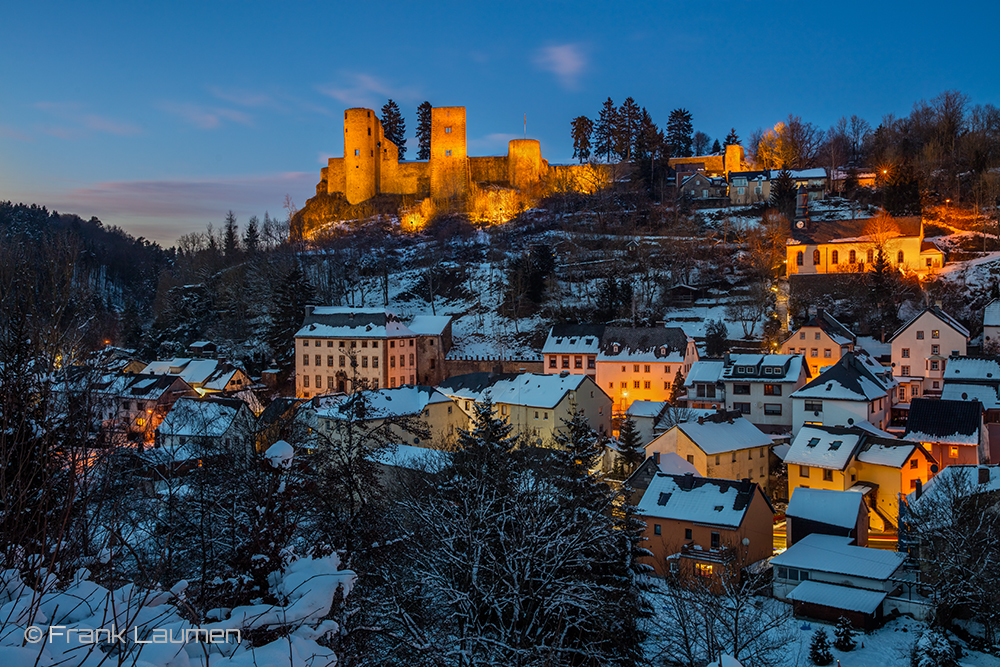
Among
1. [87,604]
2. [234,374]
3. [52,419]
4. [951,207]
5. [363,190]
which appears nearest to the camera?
[87,604]

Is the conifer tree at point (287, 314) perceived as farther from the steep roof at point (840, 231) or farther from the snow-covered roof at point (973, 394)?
the snow-covered roof at point (973, 394)

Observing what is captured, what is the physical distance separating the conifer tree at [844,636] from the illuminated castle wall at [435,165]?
222ft

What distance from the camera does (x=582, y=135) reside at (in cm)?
9069

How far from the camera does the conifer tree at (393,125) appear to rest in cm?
9419

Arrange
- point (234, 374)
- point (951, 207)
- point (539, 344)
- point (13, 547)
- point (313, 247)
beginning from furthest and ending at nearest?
1. point (313, 247)
2. point (951, 207)
3. point (539, 344)
4. point (234, 374)
5. point (13, 547)

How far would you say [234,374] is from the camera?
158 ft

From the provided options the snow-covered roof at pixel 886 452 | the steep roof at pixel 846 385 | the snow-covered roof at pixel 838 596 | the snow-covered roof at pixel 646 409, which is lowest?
the snow-covered roof at pixel 838 596

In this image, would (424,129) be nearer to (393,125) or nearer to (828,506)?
(393,125)

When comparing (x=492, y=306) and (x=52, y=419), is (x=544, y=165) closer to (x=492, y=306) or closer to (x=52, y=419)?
(x=492, y=306)

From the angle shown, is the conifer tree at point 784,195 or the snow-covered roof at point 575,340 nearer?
the snow-covered roof at point 575,340

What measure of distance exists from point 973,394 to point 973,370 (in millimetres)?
3103

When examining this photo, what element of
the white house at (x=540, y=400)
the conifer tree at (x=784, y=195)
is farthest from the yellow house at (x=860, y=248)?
the white house at (x=540, y=400)

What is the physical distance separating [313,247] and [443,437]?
49711mm

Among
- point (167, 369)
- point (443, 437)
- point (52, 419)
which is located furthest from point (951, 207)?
point (52, 419)
